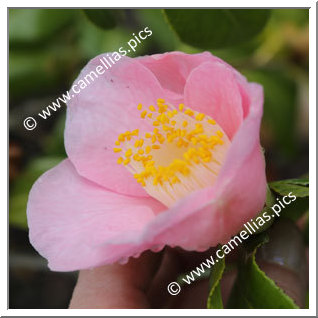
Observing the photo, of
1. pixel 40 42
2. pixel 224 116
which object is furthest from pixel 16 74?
pixel 224 116

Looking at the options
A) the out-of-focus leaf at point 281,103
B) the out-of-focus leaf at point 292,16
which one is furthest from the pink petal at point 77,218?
→ the out-of-focus leaf at point 292,16

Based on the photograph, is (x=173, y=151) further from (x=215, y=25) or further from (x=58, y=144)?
(x=58, y=144)

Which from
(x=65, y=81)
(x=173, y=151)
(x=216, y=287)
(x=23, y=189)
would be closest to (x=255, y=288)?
(x=216, y=287)

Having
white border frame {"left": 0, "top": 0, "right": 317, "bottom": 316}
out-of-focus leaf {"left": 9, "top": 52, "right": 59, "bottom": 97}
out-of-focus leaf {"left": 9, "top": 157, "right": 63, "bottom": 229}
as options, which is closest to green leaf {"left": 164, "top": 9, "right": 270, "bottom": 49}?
white border frame {"left": 0, "top": 0, "right": 317, "bottom": 316}

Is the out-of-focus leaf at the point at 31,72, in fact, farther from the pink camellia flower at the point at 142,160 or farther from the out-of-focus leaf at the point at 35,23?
the pink camellia flower at the point at 142,160

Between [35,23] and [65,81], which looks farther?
[65,81]

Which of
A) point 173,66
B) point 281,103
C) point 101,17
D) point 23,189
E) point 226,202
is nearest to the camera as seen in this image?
point 226,202
